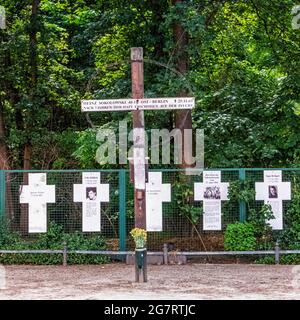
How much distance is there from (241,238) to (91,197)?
356 centimetres

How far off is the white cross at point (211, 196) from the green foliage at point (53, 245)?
96.0 inches

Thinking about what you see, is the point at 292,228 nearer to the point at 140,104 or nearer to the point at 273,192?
the point at 273,192

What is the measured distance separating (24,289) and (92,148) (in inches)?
291

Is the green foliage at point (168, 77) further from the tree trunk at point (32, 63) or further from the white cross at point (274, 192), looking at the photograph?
the white cross at point (274, 192)

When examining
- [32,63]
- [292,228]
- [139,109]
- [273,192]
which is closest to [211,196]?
[273,192]

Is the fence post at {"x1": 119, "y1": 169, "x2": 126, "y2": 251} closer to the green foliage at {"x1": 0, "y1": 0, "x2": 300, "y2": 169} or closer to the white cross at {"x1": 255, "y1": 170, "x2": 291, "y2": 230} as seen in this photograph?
the green foliage at {"x1": 0, "y1": 0, "x2": 300, "y2": 169}

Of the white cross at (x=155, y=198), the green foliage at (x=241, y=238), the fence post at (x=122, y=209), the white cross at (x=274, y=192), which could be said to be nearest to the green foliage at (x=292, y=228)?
the white cross at (x=274, y=192)

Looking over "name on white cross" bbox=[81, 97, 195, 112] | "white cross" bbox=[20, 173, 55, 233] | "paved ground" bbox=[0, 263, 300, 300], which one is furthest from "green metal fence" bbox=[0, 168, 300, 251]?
A: "name on white cross" bbox=[81, 97, 195, 112]

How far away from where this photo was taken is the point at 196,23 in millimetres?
17219

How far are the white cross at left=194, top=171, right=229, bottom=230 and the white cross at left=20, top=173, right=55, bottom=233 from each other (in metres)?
3.44

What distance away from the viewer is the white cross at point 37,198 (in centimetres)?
1650

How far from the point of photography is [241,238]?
635 inches
